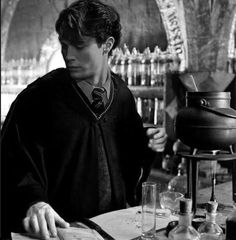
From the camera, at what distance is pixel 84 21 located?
209 centimetres

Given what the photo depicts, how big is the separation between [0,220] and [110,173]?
64 cm

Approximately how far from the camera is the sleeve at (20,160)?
6.15 feet

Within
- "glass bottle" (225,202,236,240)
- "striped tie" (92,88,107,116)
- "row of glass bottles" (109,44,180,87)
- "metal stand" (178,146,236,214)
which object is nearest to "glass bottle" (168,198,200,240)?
"glass bottle" (225,202,236,240)

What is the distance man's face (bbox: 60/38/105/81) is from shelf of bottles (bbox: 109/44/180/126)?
5.44 feet

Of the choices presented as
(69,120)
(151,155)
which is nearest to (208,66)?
(151,155)

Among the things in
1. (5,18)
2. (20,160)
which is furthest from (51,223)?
(5,18)

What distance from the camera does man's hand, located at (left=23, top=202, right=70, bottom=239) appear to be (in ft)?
4.98

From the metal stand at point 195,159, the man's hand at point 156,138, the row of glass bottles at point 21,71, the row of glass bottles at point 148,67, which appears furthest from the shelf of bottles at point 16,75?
the metal stand at point 195,159

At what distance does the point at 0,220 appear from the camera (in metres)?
2.14

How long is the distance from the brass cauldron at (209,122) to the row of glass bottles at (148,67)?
1.96 m

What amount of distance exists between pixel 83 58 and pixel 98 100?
0.77 feet

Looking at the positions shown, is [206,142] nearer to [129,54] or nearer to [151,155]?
[151,155]

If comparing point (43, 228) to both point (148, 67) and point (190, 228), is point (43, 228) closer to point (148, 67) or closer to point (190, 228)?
point (190, 228)

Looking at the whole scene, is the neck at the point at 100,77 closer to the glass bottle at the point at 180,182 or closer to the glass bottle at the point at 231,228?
the glass bottle at the point at 231,228
